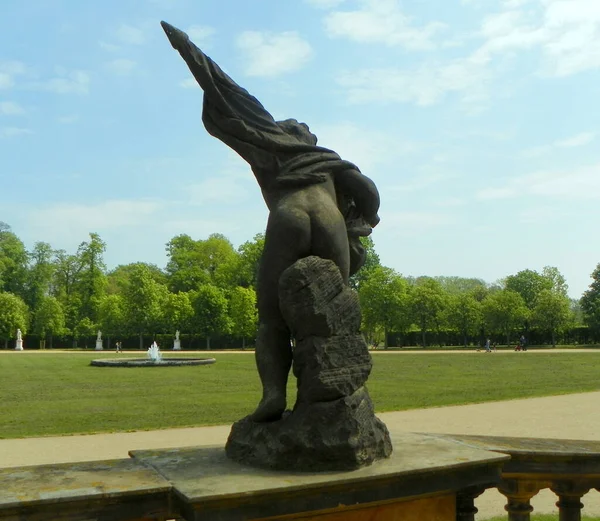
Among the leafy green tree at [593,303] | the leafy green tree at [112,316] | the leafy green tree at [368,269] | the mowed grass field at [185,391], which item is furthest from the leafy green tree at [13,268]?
the leafy green tree at [593,303]

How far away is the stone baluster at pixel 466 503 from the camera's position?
379cm

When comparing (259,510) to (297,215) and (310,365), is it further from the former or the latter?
(297,215)

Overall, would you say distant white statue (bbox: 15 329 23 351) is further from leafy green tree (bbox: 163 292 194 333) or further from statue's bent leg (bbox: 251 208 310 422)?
statue's bent leg (bbox: 251 208 310 422)

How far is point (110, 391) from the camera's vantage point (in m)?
18.6

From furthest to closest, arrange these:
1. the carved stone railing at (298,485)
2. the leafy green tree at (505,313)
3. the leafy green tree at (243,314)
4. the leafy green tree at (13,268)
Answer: the leafy green tree at (13,268), the leafy green tree at (505,313), the leafy green tree at (243,314), the carved stone railing at (298,485)

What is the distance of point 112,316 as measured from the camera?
182ft

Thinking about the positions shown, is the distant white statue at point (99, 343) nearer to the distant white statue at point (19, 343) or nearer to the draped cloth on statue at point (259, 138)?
the distant white statue at point (19, 343)

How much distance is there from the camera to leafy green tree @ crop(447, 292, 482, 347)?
189 feet

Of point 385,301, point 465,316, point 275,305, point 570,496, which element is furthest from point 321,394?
point 465,316

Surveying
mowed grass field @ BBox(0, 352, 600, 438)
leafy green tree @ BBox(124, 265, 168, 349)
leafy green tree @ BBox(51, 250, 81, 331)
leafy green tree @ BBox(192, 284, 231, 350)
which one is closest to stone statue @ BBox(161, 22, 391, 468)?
mowed grass field @ BBox(0, 352, 600, 438)

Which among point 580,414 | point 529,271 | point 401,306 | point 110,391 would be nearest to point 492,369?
point 580,414

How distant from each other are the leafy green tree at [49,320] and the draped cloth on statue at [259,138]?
2282 inches

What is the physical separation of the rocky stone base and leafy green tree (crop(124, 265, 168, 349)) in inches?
2082

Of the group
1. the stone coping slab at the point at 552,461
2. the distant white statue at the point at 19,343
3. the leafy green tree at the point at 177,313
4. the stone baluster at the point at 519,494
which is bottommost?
the distant white statue at the point at 19,343
